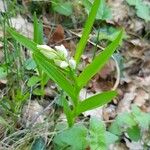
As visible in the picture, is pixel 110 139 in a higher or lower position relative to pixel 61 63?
lower

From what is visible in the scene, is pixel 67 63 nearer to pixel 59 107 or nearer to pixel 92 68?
pixel 92 68

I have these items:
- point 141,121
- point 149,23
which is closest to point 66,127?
point 141,121

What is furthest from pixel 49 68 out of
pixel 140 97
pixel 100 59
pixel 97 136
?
pixel 140 97

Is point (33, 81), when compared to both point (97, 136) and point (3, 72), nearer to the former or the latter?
point (3, 72)

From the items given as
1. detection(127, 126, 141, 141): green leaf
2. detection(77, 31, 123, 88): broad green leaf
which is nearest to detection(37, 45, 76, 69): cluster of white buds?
detection(77, 31, 123, 88): broad green leaf

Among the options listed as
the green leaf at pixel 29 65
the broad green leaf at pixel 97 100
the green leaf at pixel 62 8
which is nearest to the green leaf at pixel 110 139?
the broad green leaf at pixel 97 100
